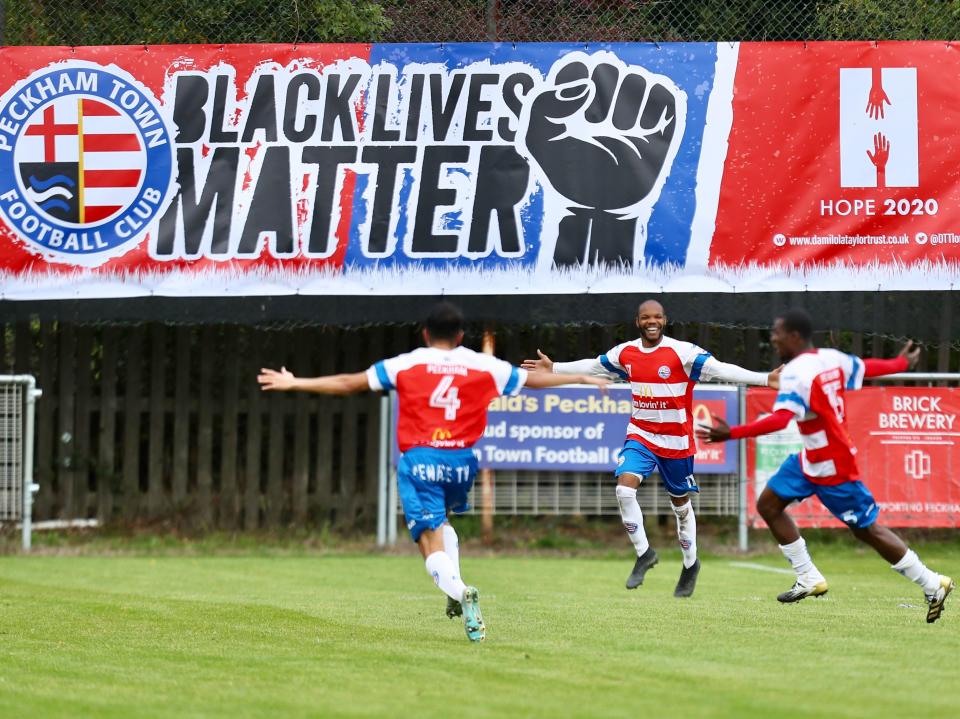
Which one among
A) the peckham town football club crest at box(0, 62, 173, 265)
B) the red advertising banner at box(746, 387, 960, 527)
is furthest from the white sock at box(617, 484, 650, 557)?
the peckham town football club crest at box(0, 62, 173, 265)

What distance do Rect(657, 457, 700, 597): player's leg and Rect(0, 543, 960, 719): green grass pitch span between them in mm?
245

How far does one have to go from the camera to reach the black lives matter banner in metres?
15.5

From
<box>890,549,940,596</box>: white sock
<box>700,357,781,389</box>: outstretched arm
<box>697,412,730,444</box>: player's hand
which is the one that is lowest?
<box>890,549,940,596</box>: white sock

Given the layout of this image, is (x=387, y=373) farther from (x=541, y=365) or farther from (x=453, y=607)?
(x=541, y=365)

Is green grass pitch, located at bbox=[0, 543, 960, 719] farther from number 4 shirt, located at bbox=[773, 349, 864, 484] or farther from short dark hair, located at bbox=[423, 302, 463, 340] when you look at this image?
short dark hair, located at bbox=[423, 302, 463, 340]

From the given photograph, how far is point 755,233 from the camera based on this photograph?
15477 millimetres

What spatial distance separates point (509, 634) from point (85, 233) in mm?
8652

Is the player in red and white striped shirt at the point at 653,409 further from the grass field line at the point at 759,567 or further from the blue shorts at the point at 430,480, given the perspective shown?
the grass field line at the point at 759,567

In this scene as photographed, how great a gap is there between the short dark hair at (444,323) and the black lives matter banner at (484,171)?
682 centimetres

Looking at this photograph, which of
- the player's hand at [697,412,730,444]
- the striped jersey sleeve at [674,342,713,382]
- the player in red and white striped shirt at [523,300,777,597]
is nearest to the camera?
the player's hand at [697,412,730,444]

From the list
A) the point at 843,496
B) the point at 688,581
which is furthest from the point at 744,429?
the point at 688,581

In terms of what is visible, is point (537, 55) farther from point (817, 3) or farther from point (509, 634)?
point (509, 634)

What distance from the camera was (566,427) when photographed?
16.2 m

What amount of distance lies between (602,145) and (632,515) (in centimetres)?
549
